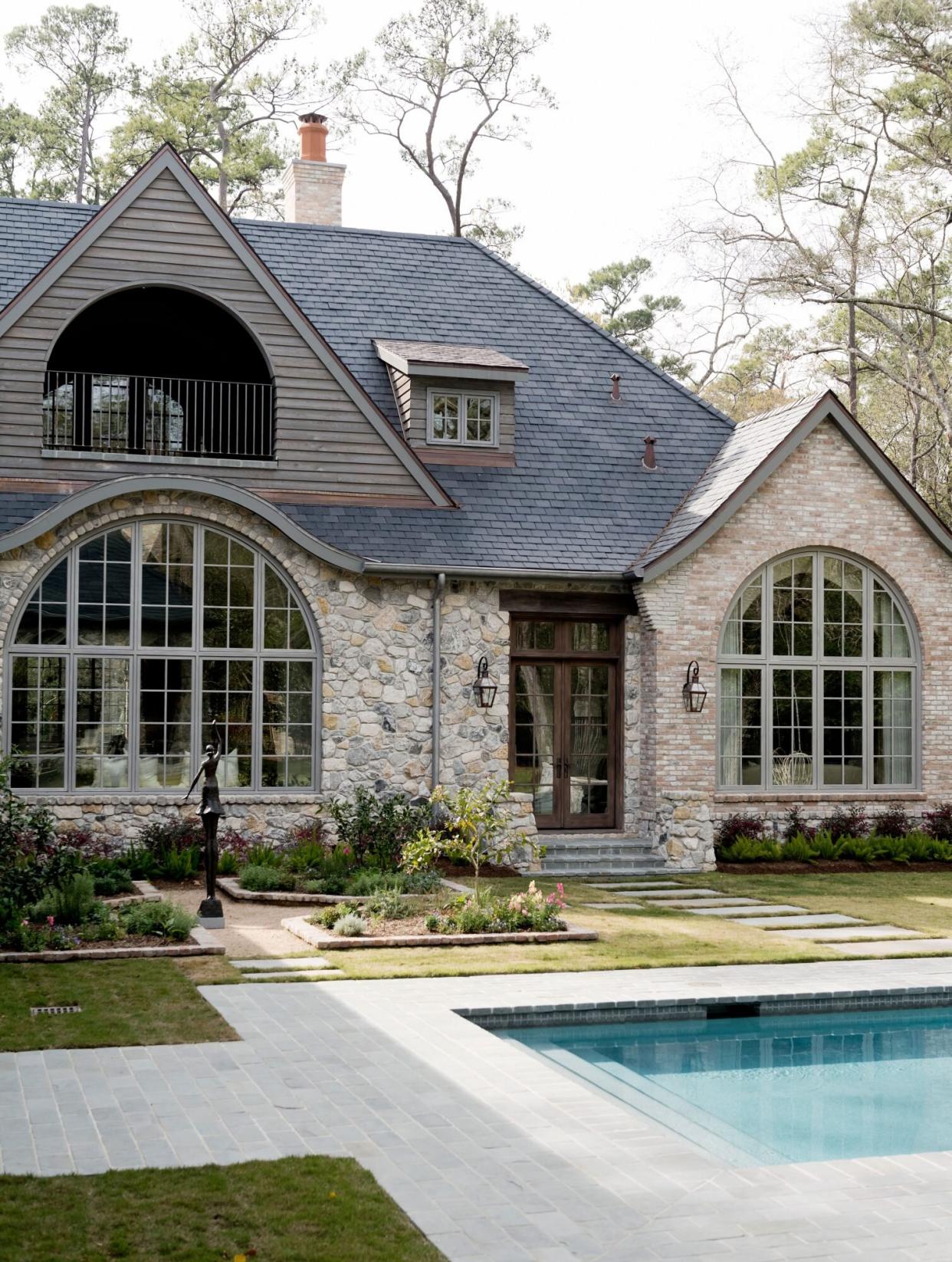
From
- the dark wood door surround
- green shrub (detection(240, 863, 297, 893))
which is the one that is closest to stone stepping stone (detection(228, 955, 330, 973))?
green shrub (detection(240, 863, 297, 893))

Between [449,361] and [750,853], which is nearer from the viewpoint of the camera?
[750,853]

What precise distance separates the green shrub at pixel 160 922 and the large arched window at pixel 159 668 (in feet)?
14.2

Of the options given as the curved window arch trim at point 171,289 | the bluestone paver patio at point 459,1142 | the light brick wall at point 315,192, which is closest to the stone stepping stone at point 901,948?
the bluestone paver patio at point 459,1142

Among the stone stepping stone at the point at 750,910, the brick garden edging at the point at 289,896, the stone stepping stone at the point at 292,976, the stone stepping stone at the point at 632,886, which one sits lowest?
the stone stepping stone at the point at 632,886

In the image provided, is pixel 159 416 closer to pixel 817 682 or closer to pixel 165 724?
pixel 165 724

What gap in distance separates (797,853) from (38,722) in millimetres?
8740

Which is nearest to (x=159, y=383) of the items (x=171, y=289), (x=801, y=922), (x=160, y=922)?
(x=171, y=289)

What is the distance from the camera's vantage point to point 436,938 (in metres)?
11.2

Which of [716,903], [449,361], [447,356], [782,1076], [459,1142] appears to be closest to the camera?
[459,1142]

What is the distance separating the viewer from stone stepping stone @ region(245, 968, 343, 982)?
384 inches

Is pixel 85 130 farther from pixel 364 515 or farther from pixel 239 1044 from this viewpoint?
pixel 239 1044

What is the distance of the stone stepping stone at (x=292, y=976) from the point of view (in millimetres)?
9766

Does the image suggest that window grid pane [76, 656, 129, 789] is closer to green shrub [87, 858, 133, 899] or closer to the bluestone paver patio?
green shrub [87, 858, 133, 899]

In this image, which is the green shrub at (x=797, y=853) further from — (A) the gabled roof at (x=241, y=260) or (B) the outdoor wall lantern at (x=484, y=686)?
(A) the gabled roof at (x=241, y=260)
